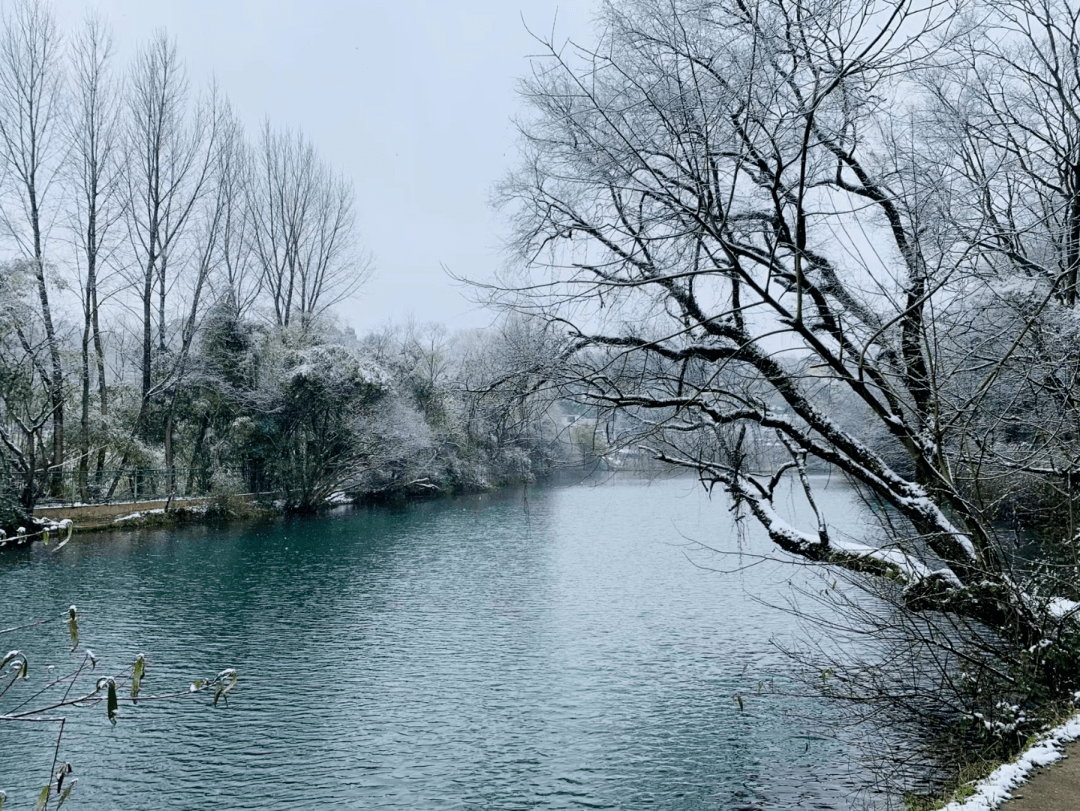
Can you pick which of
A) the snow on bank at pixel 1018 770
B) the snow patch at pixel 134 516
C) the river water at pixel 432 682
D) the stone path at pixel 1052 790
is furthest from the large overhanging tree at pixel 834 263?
the snow patch at pixel 134 516

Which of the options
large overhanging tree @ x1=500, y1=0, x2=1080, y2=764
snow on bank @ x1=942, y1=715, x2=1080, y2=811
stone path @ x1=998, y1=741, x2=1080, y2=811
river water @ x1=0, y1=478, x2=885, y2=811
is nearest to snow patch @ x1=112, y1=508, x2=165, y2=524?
river water @ x1=0, y1=478, x2=885, y2=811

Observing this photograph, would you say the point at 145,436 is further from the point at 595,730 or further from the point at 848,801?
the point at 848,801

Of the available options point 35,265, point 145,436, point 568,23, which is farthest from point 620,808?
point 145,436

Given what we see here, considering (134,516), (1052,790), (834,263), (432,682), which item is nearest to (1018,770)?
(1052,790)

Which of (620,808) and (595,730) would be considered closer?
(620,808)

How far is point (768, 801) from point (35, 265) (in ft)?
61.1

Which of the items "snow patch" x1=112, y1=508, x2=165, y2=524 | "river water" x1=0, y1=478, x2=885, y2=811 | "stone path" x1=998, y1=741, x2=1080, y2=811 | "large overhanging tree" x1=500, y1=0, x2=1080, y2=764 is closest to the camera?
"stone path" x1=998, y1=741, x2=1080, y2=811

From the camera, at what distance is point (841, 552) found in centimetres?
515

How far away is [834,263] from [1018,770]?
11.8ft

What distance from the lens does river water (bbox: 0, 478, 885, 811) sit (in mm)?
5684

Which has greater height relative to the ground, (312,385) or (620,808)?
(312,385)

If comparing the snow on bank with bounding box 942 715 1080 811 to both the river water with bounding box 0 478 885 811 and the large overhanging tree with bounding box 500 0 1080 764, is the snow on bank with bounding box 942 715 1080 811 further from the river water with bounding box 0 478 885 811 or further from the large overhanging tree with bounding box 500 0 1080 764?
the river water with bounding box 0 478 885 811

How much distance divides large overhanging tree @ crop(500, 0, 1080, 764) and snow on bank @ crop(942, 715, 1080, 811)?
0.59 meters

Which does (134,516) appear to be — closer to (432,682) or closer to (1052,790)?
(432,682)
